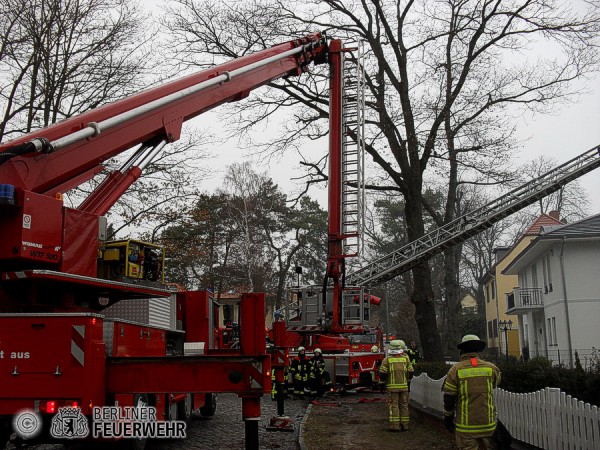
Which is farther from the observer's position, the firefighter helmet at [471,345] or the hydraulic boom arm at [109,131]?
the firefighter helmet at [471,345]

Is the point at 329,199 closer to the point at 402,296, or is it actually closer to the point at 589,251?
the point at 589,251

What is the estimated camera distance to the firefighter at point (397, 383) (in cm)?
1148

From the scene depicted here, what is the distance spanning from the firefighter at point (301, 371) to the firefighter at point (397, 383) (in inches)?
218

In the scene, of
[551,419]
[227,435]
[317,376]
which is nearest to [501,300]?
[317,376]

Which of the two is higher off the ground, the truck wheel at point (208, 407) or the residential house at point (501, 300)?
the residential house at point (501, 300)

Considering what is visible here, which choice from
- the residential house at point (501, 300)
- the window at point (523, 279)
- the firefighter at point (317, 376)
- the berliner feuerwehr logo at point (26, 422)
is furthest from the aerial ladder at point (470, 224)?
the residential house at point (501, 300)

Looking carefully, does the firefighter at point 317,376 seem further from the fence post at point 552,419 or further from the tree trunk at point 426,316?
the fence post at point 552,419

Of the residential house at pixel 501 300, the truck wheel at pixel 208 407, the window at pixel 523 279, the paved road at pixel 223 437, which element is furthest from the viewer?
the residential house at pixel 501 300

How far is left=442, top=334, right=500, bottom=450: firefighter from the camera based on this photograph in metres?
6.56

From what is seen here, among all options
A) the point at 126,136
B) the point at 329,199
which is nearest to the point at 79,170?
the point at 126,136

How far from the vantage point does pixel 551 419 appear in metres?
7.71

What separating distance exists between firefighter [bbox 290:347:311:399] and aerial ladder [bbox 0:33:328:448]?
9615 mm

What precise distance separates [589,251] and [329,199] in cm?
2034

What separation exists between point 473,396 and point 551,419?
174 centimetres
